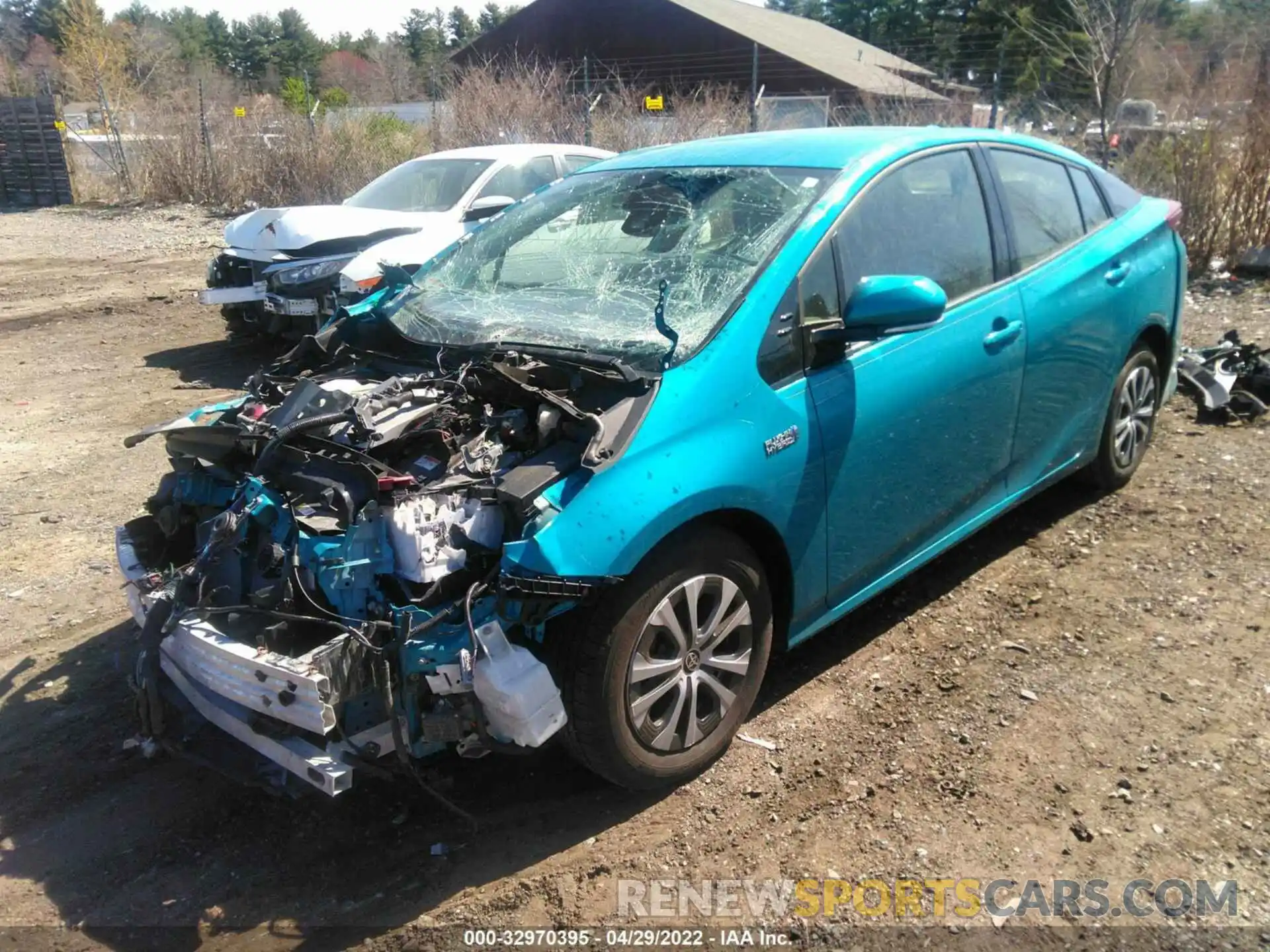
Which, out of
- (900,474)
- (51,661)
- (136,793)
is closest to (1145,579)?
(900,474)

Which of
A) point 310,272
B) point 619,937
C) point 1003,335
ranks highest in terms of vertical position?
point 1003,335

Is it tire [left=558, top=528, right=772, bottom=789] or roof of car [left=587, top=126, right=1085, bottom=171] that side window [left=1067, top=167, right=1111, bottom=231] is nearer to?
roof of car [left=587, top=126, right=1085, bottom=171]

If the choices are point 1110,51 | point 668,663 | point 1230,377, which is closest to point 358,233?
point 668,663

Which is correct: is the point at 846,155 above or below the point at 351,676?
above

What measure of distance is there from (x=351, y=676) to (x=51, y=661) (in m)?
2.15

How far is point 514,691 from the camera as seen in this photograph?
2.62m

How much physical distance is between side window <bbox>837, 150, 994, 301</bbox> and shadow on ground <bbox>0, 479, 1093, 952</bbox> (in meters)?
1.62

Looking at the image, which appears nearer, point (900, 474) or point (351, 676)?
point (351, 676)

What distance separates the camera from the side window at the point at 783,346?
318cm

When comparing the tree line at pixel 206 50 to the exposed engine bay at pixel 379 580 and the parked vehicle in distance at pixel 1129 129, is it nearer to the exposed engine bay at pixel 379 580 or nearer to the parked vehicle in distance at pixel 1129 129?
the parked vehicle in distance at pixel 1129 129

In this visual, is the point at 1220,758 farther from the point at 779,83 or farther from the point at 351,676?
the point at 779,83

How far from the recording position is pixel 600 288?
3.61 m

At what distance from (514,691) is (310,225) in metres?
6.89

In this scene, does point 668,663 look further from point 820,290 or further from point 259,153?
point 259,153
